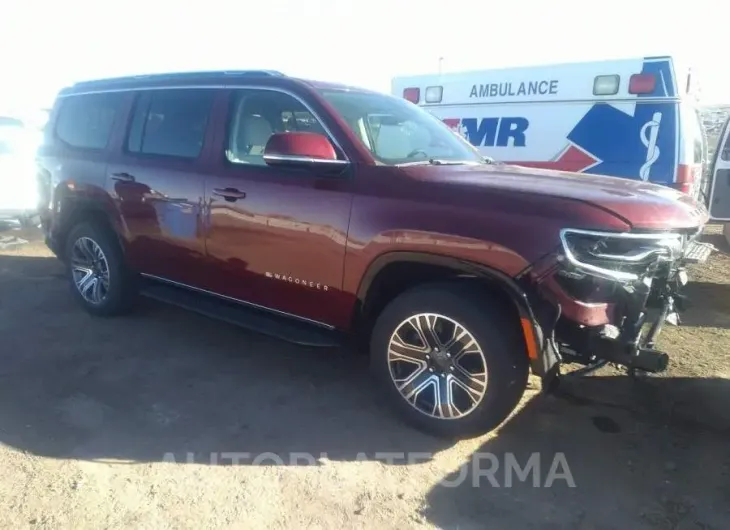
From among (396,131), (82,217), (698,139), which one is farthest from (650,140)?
(82,217)

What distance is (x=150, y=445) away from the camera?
11.4 ft

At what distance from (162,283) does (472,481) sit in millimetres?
3004

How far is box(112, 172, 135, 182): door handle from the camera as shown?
506 cm

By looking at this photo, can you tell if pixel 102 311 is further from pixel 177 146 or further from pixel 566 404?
pixel 566 404

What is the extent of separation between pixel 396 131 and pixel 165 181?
1.80 m

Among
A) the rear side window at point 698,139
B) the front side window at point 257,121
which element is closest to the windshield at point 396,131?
the front side window at point 257,121

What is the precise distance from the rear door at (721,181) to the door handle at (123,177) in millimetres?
6422

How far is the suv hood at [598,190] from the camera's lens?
3.10 metres

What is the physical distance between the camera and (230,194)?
428 cm

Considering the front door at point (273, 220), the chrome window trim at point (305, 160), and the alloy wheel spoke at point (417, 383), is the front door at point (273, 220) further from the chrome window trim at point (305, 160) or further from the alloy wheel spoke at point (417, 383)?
the alloy wheel spoke at point (417, 383)

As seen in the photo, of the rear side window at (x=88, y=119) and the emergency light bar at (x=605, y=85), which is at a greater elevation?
the emergency light bar at (x=605, y=85)

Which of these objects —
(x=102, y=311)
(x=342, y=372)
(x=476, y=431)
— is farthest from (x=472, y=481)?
(x=102, y=311)

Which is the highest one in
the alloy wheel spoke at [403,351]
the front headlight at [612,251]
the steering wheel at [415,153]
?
the steering wheel at [415,153]

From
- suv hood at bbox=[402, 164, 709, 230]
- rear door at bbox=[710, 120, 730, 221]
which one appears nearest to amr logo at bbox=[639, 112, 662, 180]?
rear door at bbox=[710, 120, 730, 221]
